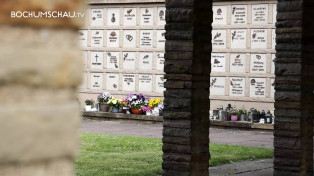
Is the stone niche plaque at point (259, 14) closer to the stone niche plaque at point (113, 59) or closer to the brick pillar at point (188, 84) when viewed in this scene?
the stone niche plaque at point (113, 59)

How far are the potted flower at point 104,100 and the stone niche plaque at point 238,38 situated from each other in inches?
160

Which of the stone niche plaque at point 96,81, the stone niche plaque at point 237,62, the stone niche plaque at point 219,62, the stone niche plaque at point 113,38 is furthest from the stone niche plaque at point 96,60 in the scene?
the stone niche plaque at point 237,62

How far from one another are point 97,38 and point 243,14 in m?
5.01

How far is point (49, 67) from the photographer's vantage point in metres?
1.40

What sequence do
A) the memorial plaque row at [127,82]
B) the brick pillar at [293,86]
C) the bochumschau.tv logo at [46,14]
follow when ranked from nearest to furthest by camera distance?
the bochumschau.tv logo at [46,14], the brick pillar at [293,86], the memorial plaque row at [127,82]

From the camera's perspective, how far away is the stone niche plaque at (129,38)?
20.4m

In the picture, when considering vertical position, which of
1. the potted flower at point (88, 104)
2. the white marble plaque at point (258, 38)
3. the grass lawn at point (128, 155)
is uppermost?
the white marble plaque at point (258, 38)

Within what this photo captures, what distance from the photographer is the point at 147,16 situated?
2006 centimetres

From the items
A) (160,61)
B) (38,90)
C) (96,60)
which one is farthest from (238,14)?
(38,90)

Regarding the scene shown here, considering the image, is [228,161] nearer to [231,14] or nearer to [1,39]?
[231,14]

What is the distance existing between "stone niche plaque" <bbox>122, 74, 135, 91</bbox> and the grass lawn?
5.15 metres

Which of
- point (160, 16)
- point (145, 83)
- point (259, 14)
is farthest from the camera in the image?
point (145, 83)

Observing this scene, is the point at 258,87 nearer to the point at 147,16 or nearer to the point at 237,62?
the point at 237,62

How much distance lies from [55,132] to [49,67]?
13 centimetres
